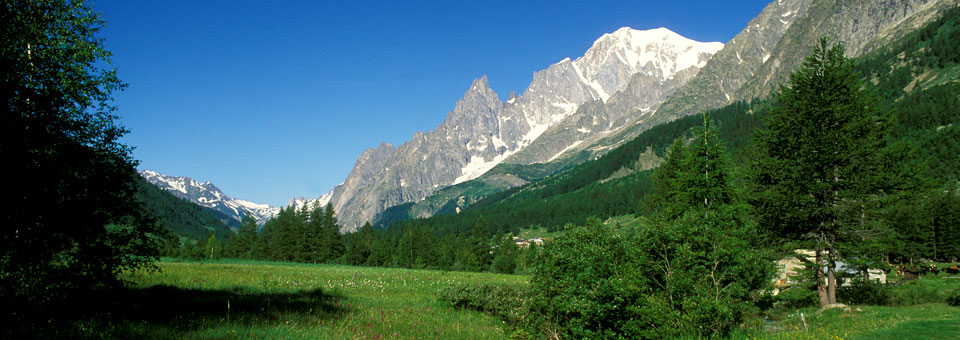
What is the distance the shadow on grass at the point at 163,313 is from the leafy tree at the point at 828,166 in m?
25.8

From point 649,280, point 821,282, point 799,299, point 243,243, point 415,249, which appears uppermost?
point 649,280

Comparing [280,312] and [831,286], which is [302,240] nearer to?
[280,312]

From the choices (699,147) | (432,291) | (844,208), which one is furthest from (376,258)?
(844,208)

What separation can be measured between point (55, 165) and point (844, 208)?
34.3 metres

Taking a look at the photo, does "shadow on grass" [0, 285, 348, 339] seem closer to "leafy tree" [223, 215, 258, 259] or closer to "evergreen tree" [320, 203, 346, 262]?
"evergreen tree" [320, 203, 346, 262]

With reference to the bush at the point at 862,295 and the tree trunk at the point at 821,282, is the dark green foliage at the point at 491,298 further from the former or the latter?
the bush at the point at 862,295

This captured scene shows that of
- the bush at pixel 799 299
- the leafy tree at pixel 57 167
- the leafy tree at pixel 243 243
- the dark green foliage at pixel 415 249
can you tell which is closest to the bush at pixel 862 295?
the bush at pixel 799 299

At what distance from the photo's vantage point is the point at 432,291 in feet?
107

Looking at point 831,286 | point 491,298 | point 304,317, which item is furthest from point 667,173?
point 304,317

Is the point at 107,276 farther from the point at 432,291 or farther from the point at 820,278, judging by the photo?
the point at 820,278

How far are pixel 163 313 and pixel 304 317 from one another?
4.40 meters

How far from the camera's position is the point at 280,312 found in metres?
16.8

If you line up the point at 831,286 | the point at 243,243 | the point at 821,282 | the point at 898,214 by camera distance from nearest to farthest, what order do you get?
the point at 831,286 < the point at 821,282 < the point at 898,214 < the point at 243,243

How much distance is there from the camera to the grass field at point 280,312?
42.1 ft
